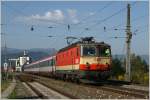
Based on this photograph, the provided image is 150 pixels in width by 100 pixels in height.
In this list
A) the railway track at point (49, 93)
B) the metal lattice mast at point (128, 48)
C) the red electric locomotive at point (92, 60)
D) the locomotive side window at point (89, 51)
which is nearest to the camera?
the railway track at point (49, 93)

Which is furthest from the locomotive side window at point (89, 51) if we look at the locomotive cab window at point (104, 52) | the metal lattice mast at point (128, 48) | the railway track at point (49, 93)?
the metal lattice mast at point (128, 48)

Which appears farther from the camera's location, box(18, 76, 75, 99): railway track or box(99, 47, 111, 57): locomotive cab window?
box(99, 47, 111, 57): locomotive cab window

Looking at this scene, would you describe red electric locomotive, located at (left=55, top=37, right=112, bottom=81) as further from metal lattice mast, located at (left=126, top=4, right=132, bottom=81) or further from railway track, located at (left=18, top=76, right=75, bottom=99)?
metal lattice mast, located at (left=126, top=4, right=132, bottom=81)

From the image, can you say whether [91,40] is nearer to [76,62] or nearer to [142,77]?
[76,62]

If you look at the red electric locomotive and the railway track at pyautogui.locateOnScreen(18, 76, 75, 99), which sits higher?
the red electric locomotive

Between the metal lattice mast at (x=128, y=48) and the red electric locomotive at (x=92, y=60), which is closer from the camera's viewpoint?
the red electric locomotive at (x=92, y=60)

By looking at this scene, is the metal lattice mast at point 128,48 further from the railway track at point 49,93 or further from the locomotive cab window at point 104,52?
the railway track at point 49,93

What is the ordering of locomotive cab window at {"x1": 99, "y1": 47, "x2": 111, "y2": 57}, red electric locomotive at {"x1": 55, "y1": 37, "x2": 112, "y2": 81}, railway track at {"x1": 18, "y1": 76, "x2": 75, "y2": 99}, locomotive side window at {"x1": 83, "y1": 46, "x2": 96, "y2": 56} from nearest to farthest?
railway track at {"x1": 18, "y1": 76, "x2": 75, "y2": 99} → red electric locomotive at {"x1": 55, "y1": 37, "x2": 112, "y2": 81} → locomotive side window at {"x1": 83, "y1": 46, "x2": 96, "y2": 56} → locomotive cab window at {"x1": 99, "y1": 47, "x2": 111, "y2": 57}

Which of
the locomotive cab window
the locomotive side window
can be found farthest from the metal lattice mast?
the locomotive side window

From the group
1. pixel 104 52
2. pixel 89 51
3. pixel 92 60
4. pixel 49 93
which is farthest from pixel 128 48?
pixel 49 93

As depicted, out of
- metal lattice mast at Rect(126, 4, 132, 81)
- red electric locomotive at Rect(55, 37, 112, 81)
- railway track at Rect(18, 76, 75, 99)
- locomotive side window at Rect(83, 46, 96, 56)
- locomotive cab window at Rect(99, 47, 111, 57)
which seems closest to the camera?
railway track at Rect(18, 76, 75, 99)

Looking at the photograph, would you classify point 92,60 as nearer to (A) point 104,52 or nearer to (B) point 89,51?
(B) point 89,51

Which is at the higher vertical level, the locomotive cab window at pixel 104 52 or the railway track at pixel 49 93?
the locomotive cab window at pixel 104 52

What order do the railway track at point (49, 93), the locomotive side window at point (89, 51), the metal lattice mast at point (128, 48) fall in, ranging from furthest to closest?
the metal lattice mast at point (128, 48), the locomotive side window at point (89, 51), the railway track at point (49, 93)
